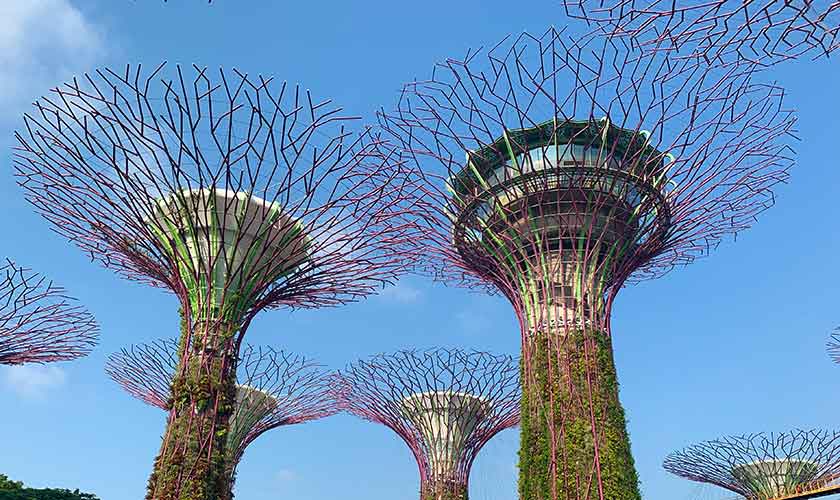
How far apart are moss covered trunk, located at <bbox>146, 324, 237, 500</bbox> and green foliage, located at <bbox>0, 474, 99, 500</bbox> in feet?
70.8

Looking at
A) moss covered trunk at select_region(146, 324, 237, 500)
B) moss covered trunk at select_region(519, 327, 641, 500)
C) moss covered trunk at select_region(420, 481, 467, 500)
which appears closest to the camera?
moss covered trunk at select_region(146, 324, 237, 500)

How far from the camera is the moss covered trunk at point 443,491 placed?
26719 millimetres

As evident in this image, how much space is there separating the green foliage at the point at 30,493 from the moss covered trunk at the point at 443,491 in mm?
16280

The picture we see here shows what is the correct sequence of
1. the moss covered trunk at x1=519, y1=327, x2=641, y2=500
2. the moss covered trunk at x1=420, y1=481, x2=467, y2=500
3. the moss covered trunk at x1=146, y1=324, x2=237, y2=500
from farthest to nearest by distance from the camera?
the moss covered trunk at x1=420, y1=481, x2=467, y2=500, the moss covered trunk at x1=519, y1=327, x2=641, y2=500, the moss covered trunk at x1=146, y1=324, x2=237, y2=500

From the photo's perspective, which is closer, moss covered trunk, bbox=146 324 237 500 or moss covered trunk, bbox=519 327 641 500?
moss covered trunk, bbox=146 324 237 500

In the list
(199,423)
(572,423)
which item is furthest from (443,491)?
(199,423)

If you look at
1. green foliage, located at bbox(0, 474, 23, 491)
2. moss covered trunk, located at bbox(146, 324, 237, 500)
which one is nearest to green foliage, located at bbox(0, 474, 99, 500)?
green foliage, located at bbox(0, 474, 23, 491)

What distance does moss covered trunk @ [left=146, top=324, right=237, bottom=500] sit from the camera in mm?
12602

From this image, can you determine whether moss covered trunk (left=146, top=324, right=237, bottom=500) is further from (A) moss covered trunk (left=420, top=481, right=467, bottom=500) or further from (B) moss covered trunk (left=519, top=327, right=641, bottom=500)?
(A) moss covered trunk (left=420, top=481, right=467, bottom=500)

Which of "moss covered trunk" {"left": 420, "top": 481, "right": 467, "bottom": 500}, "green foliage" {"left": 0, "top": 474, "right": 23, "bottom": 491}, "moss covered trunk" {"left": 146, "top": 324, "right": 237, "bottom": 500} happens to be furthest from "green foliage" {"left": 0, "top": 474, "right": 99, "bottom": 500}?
"moss covered trunk" {"left": 146, "top": 324, "right": 237, "bottom": 500}

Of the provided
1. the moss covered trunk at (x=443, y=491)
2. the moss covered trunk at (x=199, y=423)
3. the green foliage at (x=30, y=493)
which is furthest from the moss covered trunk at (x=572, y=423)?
the green foliage at (x=30, y=493)

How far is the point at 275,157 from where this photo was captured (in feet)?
43.1

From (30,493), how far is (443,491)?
17.9m

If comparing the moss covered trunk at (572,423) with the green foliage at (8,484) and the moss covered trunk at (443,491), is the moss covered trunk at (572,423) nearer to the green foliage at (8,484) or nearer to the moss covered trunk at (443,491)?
the moss covered trunk at (443,491)
